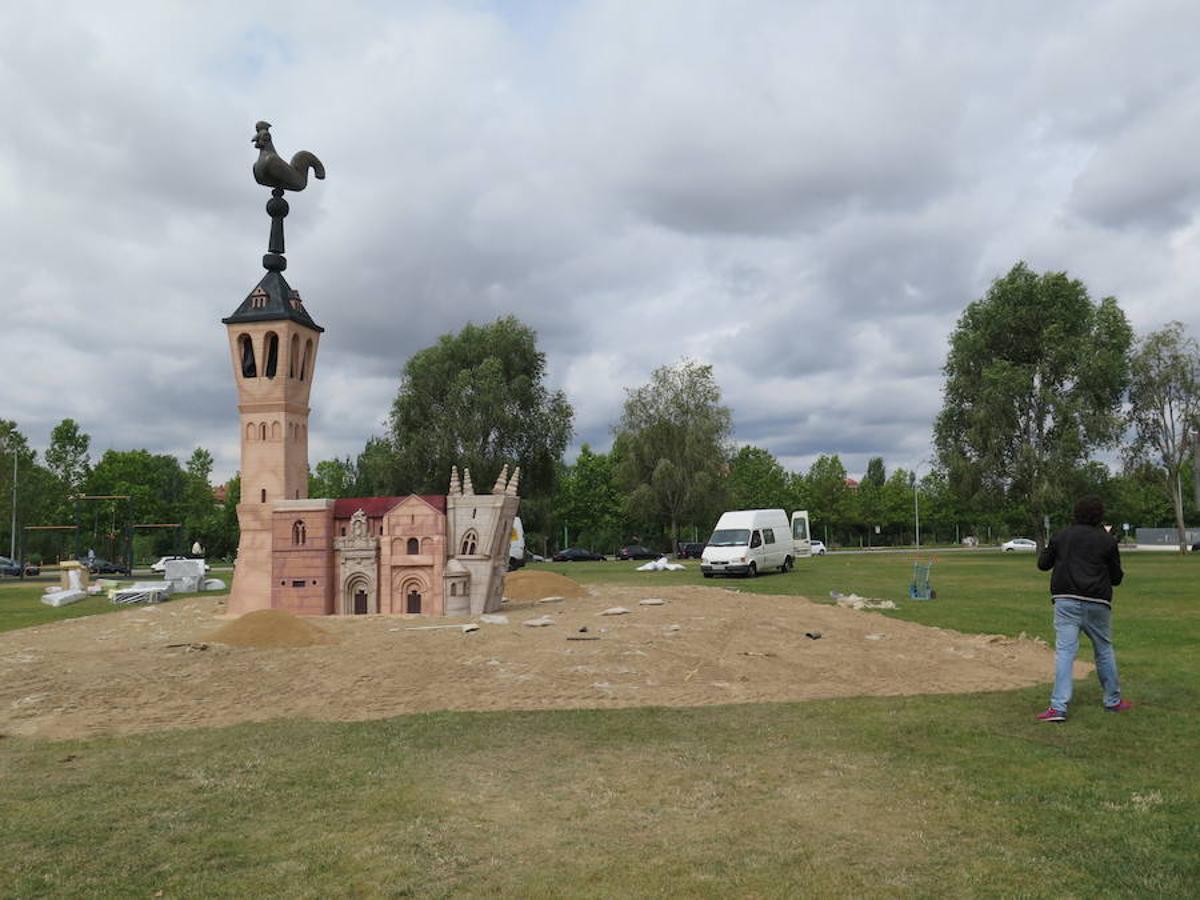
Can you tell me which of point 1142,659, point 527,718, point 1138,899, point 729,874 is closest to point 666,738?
point 527,718

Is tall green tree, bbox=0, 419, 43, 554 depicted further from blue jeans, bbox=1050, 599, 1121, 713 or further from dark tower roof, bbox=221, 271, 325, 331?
blue jeans, bbox=1050, 599, 1121, 713

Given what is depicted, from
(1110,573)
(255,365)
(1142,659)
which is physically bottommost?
(1142,659)

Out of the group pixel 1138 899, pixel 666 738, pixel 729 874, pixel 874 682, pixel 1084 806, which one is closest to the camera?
pixel 1138 899

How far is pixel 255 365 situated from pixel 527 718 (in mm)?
17574

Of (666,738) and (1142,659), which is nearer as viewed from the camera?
(666,738)

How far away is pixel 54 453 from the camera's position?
61.9m

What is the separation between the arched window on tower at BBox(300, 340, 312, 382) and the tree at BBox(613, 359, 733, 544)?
3520 cm

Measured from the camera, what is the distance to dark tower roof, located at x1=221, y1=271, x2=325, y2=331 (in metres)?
23.7

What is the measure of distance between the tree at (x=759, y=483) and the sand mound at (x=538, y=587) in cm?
5143

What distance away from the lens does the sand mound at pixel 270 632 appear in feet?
52.9

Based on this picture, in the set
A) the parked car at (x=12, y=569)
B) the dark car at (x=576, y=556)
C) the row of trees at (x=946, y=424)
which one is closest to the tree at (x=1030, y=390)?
the row of trees at (x=946, y=424)

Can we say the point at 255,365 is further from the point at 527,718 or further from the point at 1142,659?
the point at 1142,659

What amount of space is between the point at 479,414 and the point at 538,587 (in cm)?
2594

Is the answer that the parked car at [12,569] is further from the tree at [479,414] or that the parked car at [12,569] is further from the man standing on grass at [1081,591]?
the man standing on grass at [1081,591]
